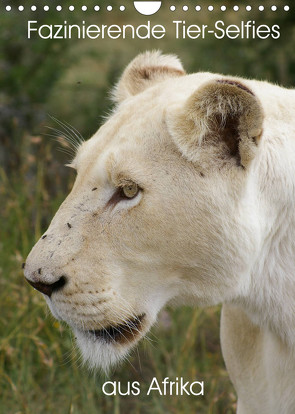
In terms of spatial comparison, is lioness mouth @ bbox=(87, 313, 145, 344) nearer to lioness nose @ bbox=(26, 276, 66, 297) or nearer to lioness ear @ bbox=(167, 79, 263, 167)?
lioness nose @ bbox=(26, 276, 66, 297)

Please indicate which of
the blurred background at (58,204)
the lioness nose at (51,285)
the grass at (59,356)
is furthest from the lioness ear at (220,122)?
the grass at (59,356)

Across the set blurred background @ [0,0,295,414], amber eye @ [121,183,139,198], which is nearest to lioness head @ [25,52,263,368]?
amber eye @ [121,183,139,198]

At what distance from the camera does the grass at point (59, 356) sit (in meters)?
3.12

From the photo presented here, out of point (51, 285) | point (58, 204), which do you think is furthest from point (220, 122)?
point (58, 204)

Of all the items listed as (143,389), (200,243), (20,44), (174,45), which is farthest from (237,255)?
(174,45)

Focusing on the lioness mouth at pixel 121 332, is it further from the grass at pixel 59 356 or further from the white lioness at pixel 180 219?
the grass at pixel 59 356

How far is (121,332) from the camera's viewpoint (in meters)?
2.24

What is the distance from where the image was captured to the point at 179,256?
209 centimetres

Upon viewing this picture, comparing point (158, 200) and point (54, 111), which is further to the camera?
point (54, 111)

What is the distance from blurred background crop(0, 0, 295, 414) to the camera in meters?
3.22

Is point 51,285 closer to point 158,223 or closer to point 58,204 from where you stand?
point 158,223

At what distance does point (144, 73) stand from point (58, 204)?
4.57 feet

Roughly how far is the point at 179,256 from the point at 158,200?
0.17m

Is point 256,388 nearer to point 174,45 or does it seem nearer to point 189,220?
point 189,220
